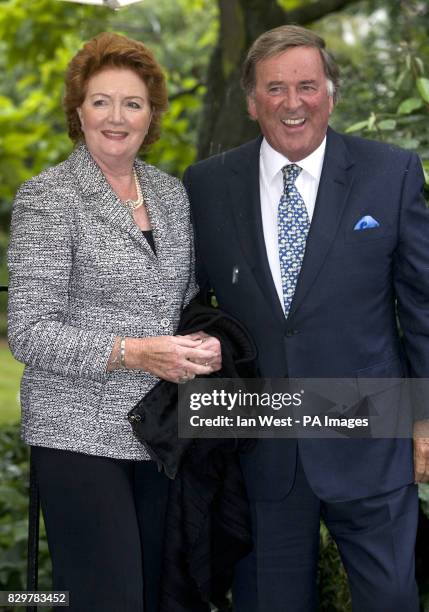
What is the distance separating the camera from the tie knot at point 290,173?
288 centimetres

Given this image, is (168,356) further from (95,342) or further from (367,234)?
(367,234)

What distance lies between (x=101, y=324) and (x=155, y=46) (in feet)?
35.7

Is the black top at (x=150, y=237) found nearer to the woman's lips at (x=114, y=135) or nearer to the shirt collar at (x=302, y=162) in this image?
the woman's lips at (x=114, y=135)

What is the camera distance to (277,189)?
9.52 feet

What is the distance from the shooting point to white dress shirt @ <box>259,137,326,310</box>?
2.84m

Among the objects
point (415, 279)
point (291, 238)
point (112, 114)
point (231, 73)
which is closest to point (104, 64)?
point (112, 114)

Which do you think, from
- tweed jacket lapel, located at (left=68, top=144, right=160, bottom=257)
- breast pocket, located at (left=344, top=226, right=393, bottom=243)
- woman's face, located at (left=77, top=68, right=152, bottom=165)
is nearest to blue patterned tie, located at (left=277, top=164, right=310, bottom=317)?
breast pocket, located at (left=344, top=226, right=393, bottom=243)

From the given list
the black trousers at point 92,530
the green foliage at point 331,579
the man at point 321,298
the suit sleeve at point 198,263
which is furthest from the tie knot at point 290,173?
the green foliage at point 331,579

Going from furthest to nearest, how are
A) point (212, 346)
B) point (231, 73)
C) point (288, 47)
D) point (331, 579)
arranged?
point (231, 73), point (331, 579), point (288, 47), point (212, 346)

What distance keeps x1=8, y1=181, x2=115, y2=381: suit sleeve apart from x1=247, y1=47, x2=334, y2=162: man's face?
70cm

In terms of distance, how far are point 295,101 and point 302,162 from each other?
17cm

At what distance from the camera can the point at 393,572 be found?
2.79m

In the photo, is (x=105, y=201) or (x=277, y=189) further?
(x=277, y=189)

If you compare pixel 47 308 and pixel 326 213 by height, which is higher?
pixel 326 213
